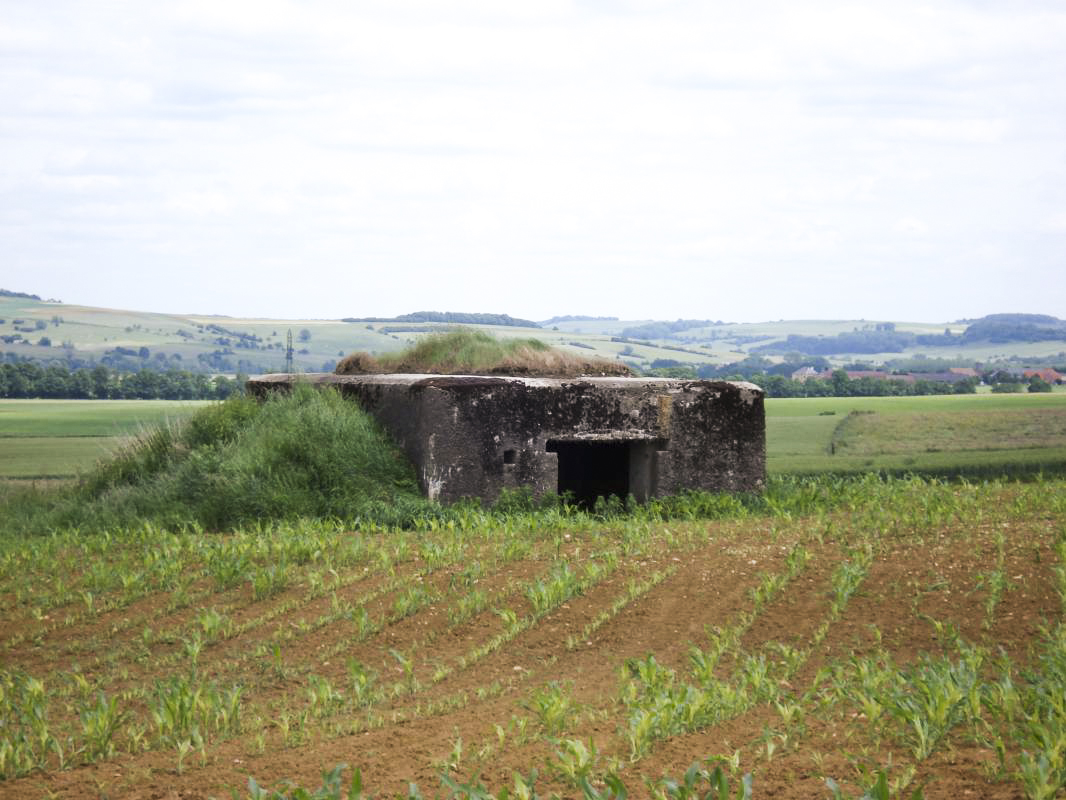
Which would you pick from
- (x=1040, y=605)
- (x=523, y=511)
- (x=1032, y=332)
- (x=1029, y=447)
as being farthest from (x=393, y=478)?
(x=1032, y=332)

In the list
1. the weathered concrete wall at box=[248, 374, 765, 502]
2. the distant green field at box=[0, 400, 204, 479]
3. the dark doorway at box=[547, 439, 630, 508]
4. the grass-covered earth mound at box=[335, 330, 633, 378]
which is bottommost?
the distant green field at box=[0, 400, 204, 479]

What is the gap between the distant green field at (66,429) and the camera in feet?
48.2

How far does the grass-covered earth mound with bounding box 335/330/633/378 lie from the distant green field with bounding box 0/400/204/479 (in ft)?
7.17

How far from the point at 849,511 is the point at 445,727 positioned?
19.5ft

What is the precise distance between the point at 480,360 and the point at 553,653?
646cm

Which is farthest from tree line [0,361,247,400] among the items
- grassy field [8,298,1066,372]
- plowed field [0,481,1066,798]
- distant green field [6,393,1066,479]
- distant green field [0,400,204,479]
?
plowed field [0,481,1066,798]

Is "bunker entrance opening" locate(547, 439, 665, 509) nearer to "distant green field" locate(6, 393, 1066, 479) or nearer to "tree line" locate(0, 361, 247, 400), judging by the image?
"distant green field" locate(6, 393, 1066, 479)

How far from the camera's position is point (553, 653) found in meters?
6.98

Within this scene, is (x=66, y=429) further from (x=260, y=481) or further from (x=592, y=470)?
(x=260, y=481)

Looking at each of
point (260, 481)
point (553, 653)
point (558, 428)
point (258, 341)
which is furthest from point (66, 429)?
point (258, 341)

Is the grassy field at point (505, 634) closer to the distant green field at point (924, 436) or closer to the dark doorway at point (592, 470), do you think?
the dark doorway at point (592, 470)

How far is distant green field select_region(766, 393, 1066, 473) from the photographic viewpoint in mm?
18469

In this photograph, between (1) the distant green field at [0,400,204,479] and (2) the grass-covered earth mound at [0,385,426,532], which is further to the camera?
(1) the distant green field at [0,400,204,479]

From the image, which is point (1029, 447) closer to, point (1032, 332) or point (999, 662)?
point (999, 662)
